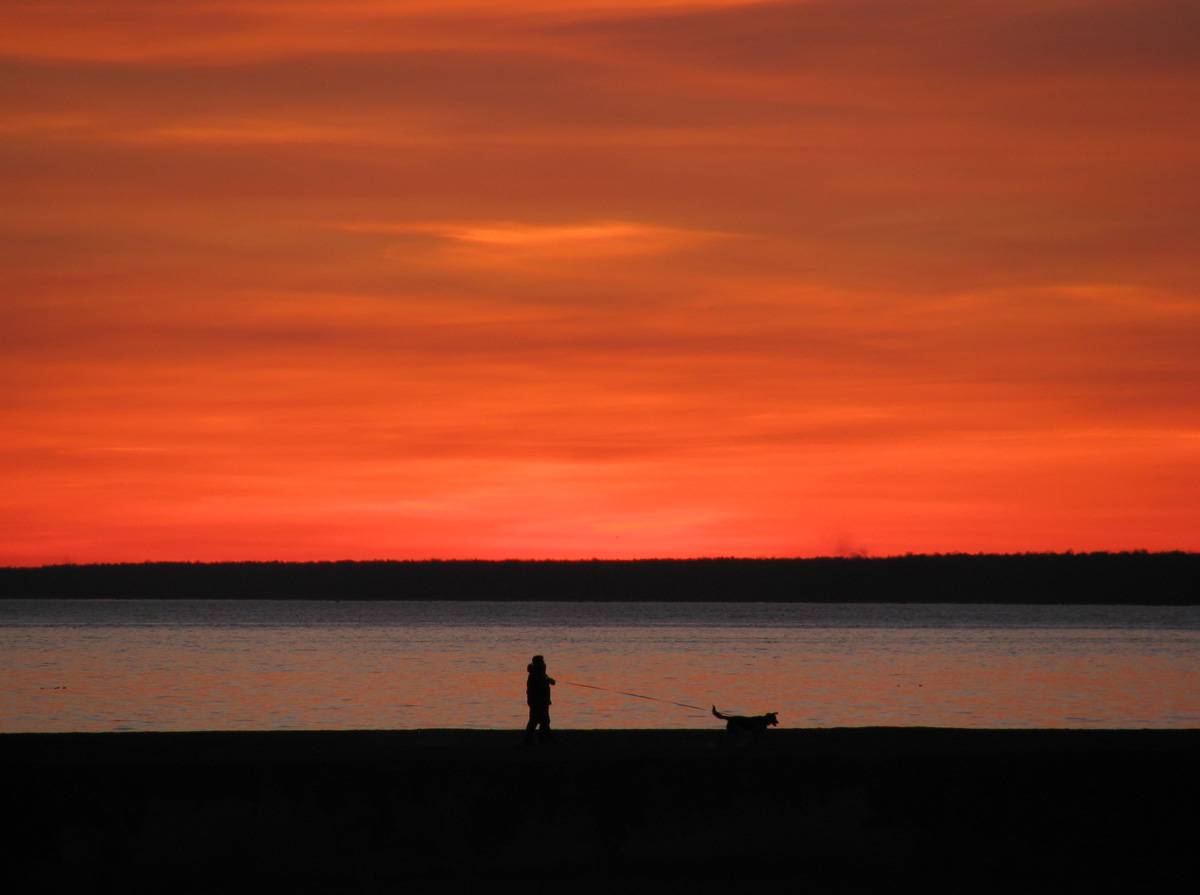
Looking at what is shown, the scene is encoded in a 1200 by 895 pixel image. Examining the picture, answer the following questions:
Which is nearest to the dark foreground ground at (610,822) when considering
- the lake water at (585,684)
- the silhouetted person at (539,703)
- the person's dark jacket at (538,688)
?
the silhouetted person at (539,703)

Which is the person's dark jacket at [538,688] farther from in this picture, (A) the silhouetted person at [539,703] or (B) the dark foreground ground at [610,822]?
(B) the dark foreground ground at [610,822]

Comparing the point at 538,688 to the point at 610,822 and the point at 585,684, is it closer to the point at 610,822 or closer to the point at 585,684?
the point at 610,822

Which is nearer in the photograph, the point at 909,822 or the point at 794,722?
the point at 909,822

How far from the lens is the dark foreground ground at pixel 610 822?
707 inches

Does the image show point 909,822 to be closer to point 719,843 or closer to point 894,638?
point 719,843

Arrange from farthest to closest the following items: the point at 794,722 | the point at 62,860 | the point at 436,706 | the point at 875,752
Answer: the point at 436,706
the point at 794,722
the point at 875,752
the point at 62,860

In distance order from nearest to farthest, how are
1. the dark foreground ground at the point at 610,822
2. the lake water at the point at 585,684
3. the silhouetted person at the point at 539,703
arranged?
the dark foreground ground at the point at 610,822
the silhouetted person at the point at 539,703
the lake water at the point at 585,684

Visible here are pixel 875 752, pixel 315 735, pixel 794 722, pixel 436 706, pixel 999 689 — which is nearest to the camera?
pixel 875 752

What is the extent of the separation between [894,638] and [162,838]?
399 ft

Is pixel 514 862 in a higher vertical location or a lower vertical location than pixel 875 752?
lower

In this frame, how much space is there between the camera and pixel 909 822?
19.1 metres

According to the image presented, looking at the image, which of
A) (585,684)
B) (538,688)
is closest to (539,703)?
(538,688)

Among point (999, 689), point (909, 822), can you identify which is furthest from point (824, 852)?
point (999, 689)

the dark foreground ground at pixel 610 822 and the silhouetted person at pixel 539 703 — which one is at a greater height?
the silhouetted person at pixel 539 703
